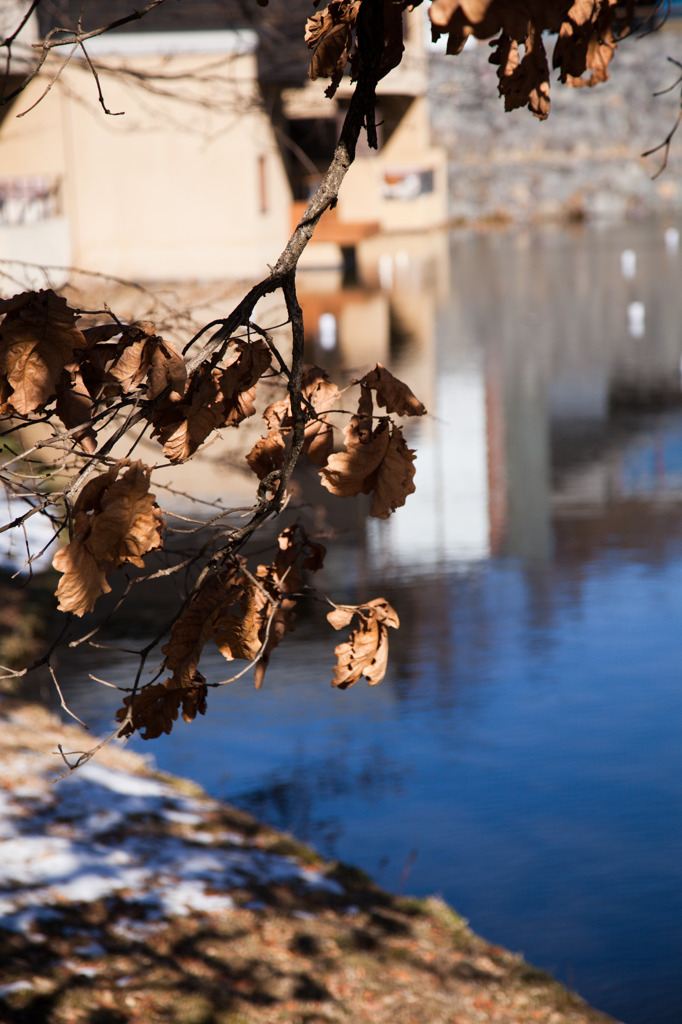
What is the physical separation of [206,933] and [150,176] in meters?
13.2

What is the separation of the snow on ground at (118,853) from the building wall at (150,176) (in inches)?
431

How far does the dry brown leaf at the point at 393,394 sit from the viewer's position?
7.13 ft

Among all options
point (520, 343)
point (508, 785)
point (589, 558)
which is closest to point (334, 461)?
point (508, 785)

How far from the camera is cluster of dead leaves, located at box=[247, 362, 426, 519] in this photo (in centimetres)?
212

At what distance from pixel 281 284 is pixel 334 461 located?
352 millimetres

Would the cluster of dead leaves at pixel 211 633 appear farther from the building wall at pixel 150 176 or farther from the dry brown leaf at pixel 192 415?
the building wall at pixel 150 176

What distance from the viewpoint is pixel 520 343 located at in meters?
21.4

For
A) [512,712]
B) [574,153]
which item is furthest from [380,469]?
[574,153]

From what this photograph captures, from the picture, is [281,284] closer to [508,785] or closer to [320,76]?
[320,76]

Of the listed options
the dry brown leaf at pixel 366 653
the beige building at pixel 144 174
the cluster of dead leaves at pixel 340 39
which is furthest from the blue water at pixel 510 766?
the beige building at pixel 144 174

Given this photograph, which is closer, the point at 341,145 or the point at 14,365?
the point at 14,365

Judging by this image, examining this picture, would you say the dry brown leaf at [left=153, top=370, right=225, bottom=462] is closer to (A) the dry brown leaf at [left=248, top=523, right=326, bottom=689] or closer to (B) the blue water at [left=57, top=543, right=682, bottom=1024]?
(A) the dry brown leaf at [left=248, top=523, right=326, bottom=689]

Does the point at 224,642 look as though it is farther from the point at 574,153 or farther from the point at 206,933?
the point at 574,153

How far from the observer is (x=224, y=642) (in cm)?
233
